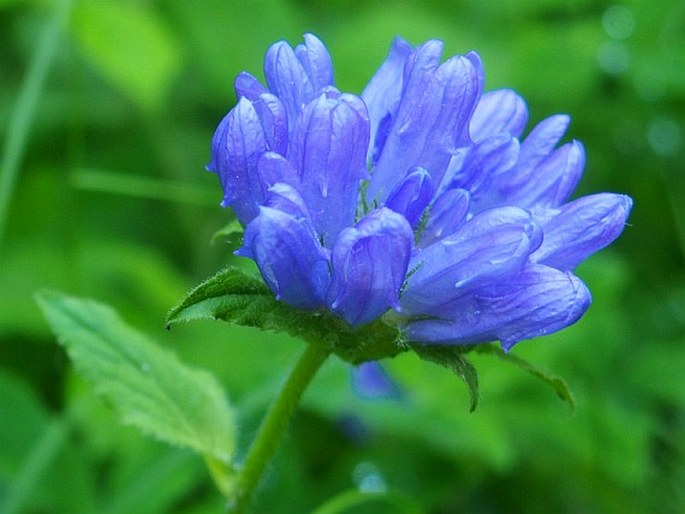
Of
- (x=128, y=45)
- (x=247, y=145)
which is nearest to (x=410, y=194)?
(x=247, y=145)

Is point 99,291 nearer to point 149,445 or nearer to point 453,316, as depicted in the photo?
point 149,445

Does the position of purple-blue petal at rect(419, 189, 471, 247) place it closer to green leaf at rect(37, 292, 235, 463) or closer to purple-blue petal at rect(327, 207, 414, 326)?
purple-blue petal at rect(327, 207, 414, 326)

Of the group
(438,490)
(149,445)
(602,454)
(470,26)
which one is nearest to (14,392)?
(149,445)

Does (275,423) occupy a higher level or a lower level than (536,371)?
lower

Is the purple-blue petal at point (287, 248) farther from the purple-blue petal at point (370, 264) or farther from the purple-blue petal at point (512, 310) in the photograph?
the purple-blue petal at point (512, 310)

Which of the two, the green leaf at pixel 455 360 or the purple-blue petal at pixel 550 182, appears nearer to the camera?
the green leaf at pixel 455 360

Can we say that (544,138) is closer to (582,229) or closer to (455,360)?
(582,229)

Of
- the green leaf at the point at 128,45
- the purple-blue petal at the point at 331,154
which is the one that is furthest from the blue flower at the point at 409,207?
the green leaf at the point at 128,45
